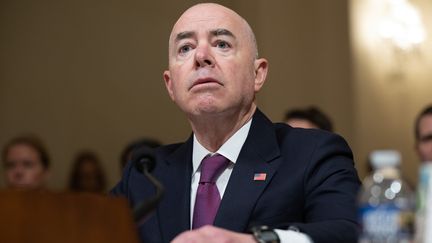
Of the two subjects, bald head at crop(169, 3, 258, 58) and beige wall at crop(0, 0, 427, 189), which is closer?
bald head at crop(169, 3, 258, 58)

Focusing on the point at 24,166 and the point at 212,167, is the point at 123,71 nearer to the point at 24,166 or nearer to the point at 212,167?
the point at 24,166

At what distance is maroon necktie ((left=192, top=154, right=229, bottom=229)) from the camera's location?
2.83m

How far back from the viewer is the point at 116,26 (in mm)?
8422

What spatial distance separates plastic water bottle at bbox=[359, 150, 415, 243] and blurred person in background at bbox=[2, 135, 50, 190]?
3.80 meters

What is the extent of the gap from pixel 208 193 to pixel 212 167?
107 millimetres

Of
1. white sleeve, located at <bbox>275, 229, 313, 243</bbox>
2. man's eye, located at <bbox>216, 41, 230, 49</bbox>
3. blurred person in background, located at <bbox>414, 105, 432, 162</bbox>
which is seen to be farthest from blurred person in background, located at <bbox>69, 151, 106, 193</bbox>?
white sleeve, located at <bbox>275, 229, 313, 243</bbox>

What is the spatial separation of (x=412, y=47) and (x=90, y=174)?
3.49 meters

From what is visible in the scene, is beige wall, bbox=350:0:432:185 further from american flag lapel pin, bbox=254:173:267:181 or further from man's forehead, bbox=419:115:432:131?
american flag lapel pin, bbox=254:173:267:181

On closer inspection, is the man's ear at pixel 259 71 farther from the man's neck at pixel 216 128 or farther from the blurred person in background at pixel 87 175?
the blurred person in background at pixel 87 175

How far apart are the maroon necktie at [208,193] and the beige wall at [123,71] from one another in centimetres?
513

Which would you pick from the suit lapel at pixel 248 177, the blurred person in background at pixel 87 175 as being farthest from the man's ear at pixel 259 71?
the blurred person in background at pixel 87 175

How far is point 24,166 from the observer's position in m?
5.43

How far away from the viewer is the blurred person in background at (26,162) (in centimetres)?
541

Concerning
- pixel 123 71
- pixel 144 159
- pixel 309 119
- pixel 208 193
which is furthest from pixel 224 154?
pixel 123 71
